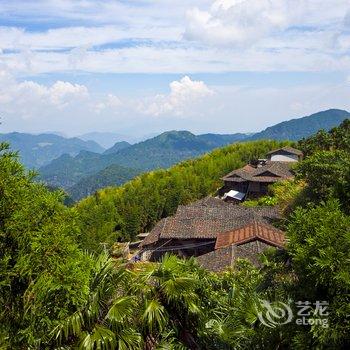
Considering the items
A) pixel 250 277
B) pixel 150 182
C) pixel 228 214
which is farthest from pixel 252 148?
pixel 250 277

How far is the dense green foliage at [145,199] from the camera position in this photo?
38.8m

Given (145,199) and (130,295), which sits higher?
(130,295)

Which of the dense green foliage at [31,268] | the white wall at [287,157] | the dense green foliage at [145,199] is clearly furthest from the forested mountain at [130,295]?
the white wall at [287,157]

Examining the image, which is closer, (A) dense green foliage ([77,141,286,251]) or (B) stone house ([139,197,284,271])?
(B) stone house ([139,197,284,271])

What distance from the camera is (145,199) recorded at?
45.6 meters

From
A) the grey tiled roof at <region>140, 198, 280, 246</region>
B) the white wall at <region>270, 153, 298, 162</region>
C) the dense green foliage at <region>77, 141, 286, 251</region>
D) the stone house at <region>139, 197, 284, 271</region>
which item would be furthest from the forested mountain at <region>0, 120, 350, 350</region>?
the white wall at <region>270, 153, 298, 162</region>

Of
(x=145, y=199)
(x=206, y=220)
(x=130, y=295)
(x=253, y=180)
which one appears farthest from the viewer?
(x=253, y=180)

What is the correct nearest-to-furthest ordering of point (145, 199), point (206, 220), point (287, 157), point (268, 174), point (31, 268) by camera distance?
point (31, 268) < point (206, 220) < point (145, 199) < point (268, 174) < point (287, 157)

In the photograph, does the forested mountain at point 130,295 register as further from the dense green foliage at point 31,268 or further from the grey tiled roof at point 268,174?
the grey tiled roof at point 268,174

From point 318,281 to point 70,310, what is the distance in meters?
3.64

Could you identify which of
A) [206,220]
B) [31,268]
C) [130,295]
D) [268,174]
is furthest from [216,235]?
[31,268]

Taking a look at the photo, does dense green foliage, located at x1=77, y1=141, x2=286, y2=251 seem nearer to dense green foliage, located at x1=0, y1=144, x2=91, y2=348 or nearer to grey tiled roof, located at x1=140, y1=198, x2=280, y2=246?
grey tiled roof, located at x1=140, y1=198, x2=280, y2=246

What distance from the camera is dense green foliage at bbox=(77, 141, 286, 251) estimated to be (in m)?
38.8

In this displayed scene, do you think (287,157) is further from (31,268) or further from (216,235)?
(31,268)
